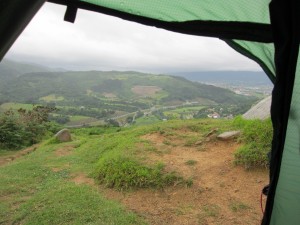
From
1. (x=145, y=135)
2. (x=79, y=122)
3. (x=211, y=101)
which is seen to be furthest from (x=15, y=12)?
(x=211, y=101)

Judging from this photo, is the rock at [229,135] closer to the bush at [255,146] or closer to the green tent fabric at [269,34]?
the bush at [255,146]

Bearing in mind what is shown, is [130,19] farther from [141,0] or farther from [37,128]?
[37,128]

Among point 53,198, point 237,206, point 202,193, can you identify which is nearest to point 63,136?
point 53,198

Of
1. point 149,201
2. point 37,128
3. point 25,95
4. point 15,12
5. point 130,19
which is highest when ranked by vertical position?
point 130,19

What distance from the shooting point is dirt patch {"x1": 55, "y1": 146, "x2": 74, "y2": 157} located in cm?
1131

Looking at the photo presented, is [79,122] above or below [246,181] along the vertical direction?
below

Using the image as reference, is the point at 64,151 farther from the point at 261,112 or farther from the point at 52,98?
the point at 52,98

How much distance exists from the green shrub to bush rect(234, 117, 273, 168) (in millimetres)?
1587

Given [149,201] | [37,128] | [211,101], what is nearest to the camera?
[149,201]

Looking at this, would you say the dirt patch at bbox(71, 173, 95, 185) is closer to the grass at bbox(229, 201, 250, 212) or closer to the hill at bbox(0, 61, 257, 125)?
the grass at bbox(229, 201, 250, 212)

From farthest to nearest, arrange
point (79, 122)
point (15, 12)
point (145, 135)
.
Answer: point (79, 122), point (145, 135), point (15, 12)

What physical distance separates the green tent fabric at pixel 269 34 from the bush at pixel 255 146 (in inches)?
190

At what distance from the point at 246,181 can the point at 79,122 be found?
57468 millimetres

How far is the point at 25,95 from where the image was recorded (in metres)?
104
